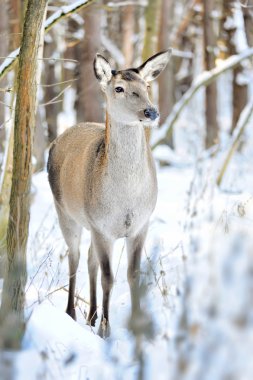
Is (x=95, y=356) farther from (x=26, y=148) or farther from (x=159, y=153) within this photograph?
(x=159, y=153)

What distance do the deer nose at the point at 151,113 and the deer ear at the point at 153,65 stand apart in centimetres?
69

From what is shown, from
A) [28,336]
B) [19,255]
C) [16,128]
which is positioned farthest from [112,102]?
[28,336]

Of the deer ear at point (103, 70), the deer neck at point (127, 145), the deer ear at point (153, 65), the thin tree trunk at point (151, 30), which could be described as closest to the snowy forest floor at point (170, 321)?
the deer neck at point (127, 145)

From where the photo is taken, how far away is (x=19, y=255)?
4.77 metres

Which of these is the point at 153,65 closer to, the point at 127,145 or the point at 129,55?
the point at 127,145

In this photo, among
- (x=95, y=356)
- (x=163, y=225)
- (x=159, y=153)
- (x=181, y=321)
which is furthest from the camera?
(x=159, y=153)

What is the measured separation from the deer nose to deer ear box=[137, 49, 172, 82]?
69 centimetres

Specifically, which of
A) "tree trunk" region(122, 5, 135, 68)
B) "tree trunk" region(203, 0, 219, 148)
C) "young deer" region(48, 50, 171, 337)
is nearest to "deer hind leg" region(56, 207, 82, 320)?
"young deer" region(48, 50, 171, 337)

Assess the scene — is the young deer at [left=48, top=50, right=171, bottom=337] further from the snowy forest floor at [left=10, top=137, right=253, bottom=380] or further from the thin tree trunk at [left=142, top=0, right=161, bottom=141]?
the thin tree trunk at [left=142, top=0, right=161, bottom=141]

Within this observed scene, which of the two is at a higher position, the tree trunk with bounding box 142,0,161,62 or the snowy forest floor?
the tree trunk with bounding box 142,0,161,62

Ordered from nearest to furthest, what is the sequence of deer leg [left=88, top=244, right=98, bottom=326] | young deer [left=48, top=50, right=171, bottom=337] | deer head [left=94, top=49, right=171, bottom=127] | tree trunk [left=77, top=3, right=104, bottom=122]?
deer head [left=94, top=49, right=171, bottom=127]
young deer [left=48, top=50, right=171, bottom=337]
deer leg [left=88, top=244, right=98, bottom=326]
tree trunk [left=77, top=3, right=104, bottom=122]

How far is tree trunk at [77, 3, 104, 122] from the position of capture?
13586mm

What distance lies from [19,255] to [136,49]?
71.9 feet

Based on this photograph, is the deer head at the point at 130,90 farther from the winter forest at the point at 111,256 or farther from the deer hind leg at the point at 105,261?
the deer hind leg at the point at 105,261
